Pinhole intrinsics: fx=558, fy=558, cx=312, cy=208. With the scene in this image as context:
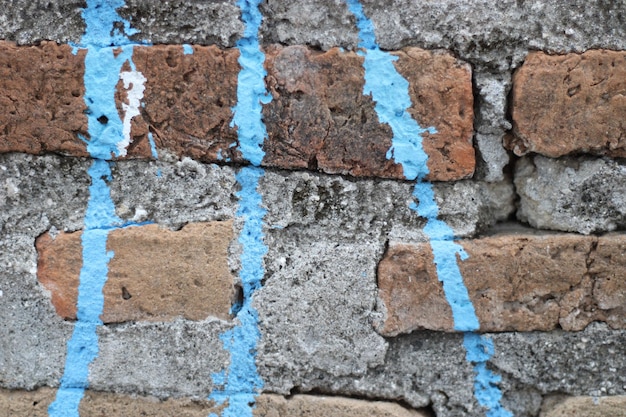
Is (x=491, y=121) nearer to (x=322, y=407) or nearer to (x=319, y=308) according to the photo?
(x=319, y=308)

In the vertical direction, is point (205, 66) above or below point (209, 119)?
above

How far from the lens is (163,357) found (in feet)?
4.14

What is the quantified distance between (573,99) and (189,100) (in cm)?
81

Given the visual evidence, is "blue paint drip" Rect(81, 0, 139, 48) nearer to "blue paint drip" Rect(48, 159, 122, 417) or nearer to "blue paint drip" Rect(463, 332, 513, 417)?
"blue paint drip" Rect(48, 159, 122, 417)

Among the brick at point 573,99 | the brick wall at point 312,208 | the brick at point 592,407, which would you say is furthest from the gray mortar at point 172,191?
the brick at point 592,407

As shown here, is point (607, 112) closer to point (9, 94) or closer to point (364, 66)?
point (364, 66)

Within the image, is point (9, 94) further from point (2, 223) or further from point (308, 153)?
point (308, 153)

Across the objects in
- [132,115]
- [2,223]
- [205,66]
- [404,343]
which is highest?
[205,66]

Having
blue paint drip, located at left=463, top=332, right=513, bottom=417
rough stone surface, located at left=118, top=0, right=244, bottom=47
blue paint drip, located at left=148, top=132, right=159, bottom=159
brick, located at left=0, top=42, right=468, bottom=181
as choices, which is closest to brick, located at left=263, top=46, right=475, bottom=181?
brick, located at left=0, top=42, right=468, bottom=181

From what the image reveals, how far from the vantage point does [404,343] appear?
126cm

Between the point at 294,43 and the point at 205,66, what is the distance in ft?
0.64

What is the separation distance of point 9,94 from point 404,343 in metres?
1.02

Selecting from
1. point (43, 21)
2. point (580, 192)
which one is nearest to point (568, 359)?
point (580, 192)

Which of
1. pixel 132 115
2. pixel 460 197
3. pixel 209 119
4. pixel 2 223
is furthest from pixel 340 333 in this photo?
pixel 2 223
